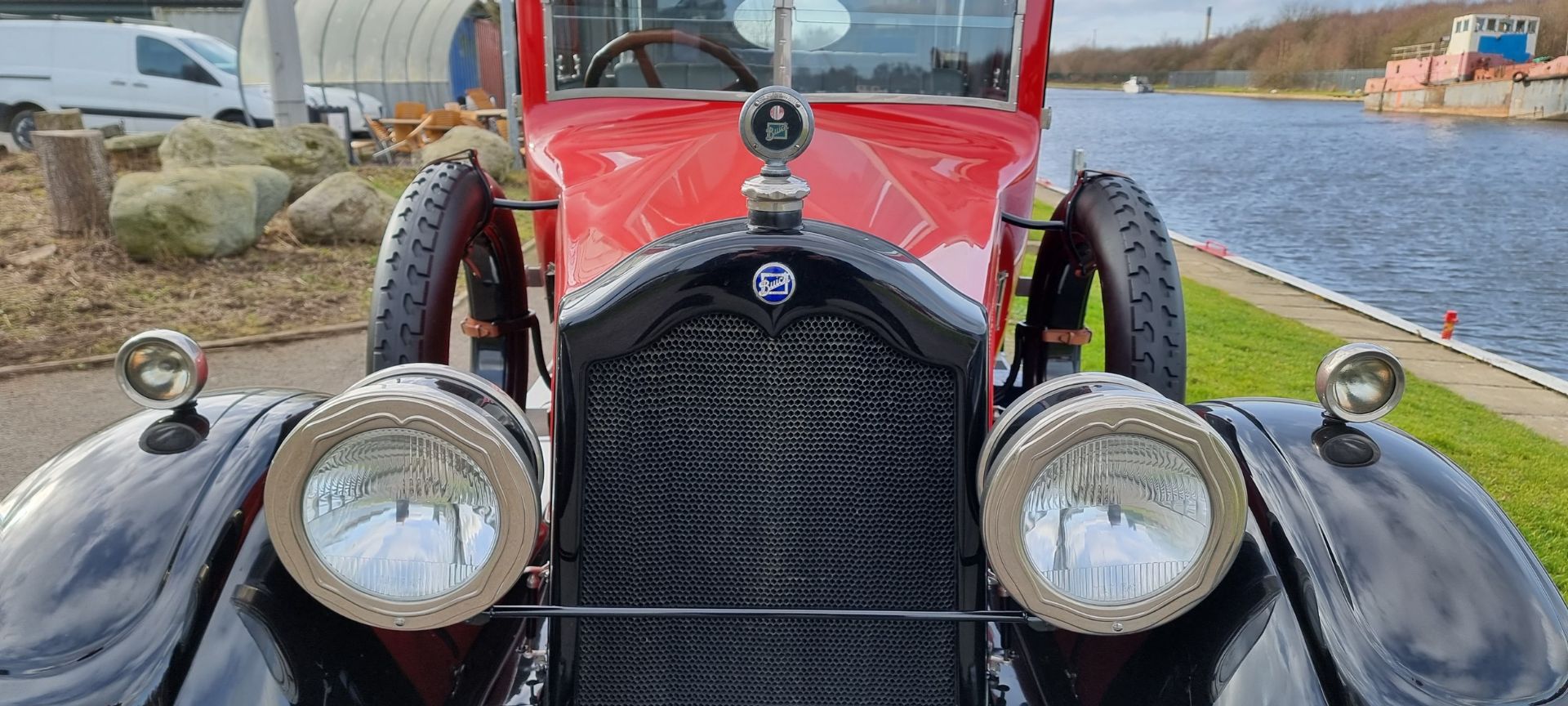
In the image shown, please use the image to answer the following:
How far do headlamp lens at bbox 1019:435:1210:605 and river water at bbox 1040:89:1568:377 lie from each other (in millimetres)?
2945

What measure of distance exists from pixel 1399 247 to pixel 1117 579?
17341 mm

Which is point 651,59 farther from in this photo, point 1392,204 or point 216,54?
point 1392,204

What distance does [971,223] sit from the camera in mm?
2592

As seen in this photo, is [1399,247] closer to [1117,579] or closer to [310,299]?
[310,299]

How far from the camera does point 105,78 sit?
14.9 metres

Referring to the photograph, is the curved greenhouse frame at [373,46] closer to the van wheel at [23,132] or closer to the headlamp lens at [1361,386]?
the van wheel at [23,132]

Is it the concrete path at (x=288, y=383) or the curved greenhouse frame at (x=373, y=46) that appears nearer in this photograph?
the concrete path at (x=288, y=383)


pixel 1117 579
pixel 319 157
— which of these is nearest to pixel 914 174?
pixel 1117 579

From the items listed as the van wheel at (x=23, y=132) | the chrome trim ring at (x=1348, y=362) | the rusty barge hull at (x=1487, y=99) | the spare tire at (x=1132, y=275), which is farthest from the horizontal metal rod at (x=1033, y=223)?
the rusty barge hull at (x=1487, y=99)

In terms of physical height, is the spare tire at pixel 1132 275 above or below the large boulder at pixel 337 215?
above

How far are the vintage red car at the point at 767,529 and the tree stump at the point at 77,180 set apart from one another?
7434mm

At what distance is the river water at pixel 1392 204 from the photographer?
480 inches

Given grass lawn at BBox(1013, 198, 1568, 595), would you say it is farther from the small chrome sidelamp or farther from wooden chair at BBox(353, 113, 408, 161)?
wooden chair at BBox(353, 113, 408, 161)

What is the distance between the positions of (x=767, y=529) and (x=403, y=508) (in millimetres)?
618
